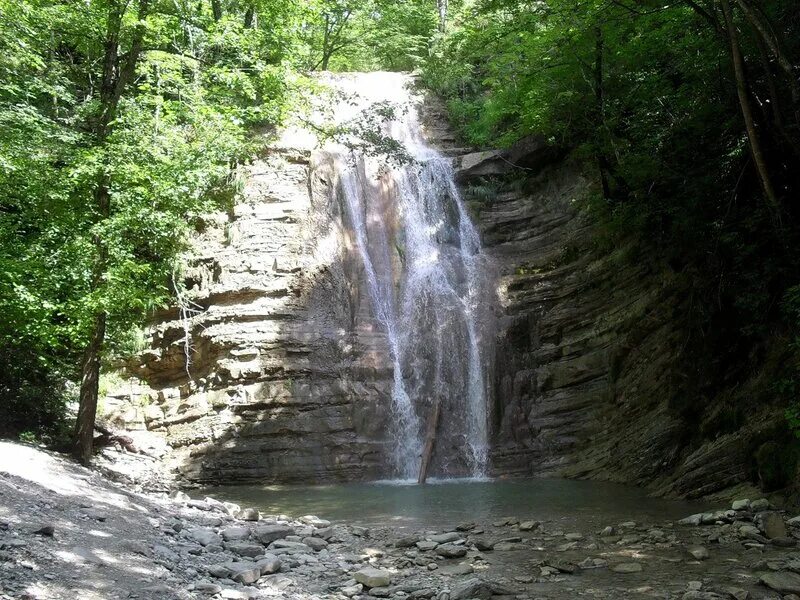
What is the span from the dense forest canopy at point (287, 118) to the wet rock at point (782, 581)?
305cm

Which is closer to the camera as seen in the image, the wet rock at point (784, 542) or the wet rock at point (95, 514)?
the wet rock at point (784, 542)

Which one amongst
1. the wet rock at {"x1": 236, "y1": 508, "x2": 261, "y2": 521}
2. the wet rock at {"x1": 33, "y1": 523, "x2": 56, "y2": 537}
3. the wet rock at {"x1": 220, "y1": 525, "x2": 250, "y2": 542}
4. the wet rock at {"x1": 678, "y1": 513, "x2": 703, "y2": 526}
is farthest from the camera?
the wet rock at {"x1": 236, "y1": 508, "x2": 261, "y2": 521}

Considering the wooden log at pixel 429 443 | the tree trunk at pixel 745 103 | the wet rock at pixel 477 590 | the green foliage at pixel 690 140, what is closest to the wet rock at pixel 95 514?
the wet rock at pixel 477 590

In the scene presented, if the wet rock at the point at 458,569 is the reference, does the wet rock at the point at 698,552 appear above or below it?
above

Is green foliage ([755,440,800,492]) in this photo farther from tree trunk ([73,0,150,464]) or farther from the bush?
the bush

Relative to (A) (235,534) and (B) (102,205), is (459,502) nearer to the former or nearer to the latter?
(A) (235,534)

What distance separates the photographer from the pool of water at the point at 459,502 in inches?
351

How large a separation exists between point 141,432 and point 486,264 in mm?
9814

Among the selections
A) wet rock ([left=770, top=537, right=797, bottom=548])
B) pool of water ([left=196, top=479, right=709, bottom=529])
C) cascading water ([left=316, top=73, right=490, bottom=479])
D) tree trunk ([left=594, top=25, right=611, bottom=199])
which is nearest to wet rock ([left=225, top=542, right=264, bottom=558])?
pool of water ([left=196, top=479, right=709, bottom=529])

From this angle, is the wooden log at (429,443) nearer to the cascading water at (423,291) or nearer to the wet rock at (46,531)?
the cascading water at (423,291)

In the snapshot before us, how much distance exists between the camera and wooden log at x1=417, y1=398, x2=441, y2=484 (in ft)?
45.5

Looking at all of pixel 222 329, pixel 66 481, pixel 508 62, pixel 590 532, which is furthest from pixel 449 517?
pixel 508 62

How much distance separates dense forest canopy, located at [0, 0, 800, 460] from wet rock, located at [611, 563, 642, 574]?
3298mm

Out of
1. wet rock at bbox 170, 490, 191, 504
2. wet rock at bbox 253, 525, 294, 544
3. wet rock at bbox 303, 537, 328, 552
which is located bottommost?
wet rock at bbox 170, 490, 191, 504
